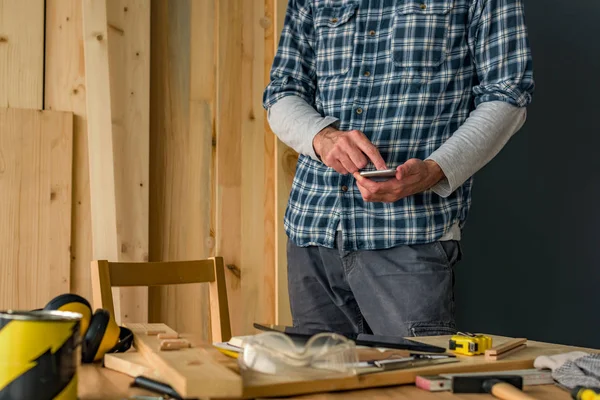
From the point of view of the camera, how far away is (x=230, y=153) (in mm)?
2373

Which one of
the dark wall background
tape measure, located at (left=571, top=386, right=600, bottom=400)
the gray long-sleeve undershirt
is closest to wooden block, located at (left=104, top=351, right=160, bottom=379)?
tape measure, located at (left=571, top=386, right=600, bottom=400)

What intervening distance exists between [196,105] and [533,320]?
5.11ft

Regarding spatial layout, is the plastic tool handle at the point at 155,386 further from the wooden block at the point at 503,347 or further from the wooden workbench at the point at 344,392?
the wooden block at the point at 503,347

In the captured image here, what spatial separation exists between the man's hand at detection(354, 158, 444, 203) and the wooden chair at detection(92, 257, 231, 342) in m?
0.57

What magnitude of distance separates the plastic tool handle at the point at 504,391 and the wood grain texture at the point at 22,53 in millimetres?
1824

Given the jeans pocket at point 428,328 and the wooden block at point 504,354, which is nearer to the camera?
the wooden block at point 504,354

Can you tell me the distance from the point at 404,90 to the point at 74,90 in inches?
46.2

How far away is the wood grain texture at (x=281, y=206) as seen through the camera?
2.37m

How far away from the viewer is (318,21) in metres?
1.76

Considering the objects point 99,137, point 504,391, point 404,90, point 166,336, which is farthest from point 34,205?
point 504,391

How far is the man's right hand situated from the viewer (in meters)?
1.42

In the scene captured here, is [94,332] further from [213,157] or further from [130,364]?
[213,157]

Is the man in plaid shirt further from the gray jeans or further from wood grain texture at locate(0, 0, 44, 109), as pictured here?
wood grain texture at locate(0, 0, 44, 109)

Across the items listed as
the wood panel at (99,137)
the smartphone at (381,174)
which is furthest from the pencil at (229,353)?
the wood panel at (99,137)
